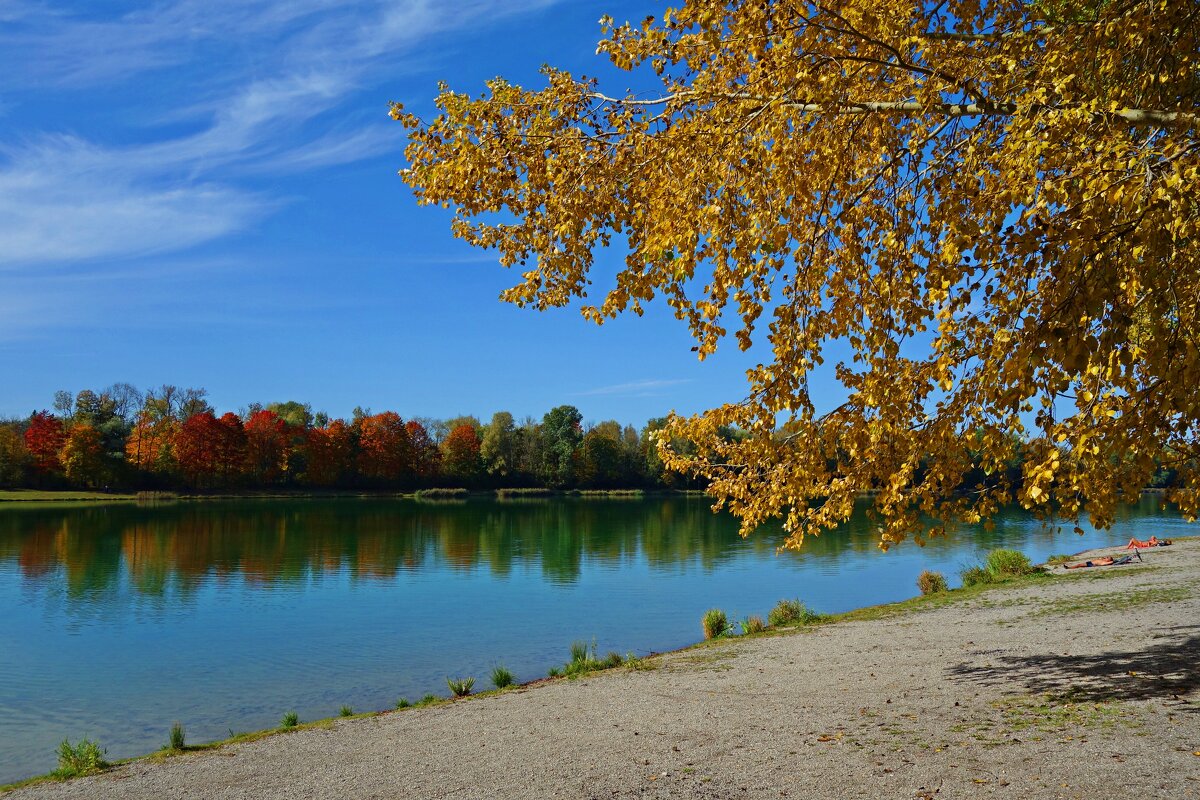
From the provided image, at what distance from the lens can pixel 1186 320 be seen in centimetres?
548

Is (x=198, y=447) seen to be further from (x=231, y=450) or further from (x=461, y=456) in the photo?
(x=461, y=456)

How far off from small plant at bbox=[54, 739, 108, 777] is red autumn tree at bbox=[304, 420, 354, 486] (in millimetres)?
91878

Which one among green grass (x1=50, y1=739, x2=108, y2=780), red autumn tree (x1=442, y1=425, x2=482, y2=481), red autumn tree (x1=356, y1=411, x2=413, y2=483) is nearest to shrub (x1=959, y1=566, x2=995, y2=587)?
green grass (x1=50, y1=739, x2=108, y2=780)

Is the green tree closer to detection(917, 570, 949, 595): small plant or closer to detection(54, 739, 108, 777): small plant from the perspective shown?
detection(917, 570, 949, 595): small plant

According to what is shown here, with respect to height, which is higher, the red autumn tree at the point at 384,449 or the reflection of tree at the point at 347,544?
the red autumn tree at the point at 384,449

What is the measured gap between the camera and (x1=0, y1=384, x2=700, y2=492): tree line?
87.8 metres

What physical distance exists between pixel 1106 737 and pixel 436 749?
6.85 metres

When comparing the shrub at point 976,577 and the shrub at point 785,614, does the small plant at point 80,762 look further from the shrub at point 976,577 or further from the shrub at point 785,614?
the shrub at point 976,577

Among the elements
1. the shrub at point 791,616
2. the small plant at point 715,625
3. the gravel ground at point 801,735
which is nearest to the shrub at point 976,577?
the shrub at point 791,616

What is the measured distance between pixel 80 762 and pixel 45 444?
93187mm

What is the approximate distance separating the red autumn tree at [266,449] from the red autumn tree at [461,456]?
793 inches

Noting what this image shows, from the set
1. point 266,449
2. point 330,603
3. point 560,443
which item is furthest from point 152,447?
point 330,603

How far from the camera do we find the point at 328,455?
9925 centimetres

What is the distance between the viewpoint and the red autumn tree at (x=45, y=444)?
87.2 meters
